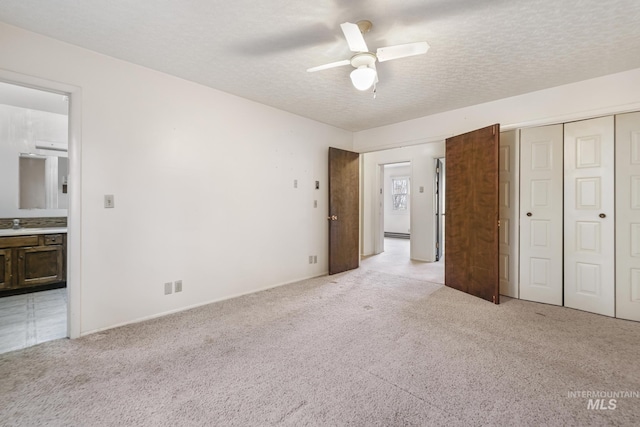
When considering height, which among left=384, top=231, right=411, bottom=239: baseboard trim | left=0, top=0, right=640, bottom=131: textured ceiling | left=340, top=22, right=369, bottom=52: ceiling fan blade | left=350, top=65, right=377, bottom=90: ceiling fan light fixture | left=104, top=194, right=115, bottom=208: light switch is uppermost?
left=0, top=0, right=640, bottom=131: textured ceiling

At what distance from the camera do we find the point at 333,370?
6.69ft

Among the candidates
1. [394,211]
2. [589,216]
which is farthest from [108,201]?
[394,211]

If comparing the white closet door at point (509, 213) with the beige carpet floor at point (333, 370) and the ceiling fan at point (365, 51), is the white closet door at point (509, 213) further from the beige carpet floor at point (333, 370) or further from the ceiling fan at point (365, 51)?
the ceiling fan at point (365, 51)

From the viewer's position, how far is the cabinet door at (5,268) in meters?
3.55

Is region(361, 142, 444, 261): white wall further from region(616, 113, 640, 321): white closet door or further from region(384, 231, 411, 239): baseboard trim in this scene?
region(384, 231, 411, 239): baseboard trim

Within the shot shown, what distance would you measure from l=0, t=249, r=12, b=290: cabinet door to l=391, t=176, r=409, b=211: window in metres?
9.66

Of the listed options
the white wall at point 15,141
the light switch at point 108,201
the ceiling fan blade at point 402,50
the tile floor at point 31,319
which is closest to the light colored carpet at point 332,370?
the tile floor at point 31,319

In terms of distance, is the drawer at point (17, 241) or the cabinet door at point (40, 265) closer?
the drawer at point (17, 241)

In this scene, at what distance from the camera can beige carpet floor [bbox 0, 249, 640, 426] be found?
5.31 ft

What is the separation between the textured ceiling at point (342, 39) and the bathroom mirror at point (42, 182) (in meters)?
2.70

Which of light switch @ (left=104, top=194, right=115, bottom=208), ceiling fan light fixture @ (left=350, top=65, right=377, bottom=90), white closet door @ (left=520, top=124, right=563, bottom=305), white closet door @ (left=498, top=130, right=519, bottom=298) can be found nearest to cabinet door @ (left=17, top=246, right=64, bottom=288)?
light switch @ (left=104, top=194, right=115, bottom=208)

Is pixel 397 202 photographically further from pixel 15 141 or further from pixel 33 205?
pixel 15 141

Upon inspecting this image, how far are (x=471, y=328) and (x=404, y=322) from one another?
609mm

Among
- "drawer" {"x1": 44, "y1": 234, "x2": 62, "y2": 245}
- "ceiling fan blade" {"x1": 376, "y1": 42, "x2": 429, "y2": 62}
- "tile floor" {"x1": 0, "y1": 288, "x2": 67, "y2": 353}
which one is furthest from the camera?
"drawer" {"x1": 44, "y1": 234, "x2": 62, "y2": 245}
